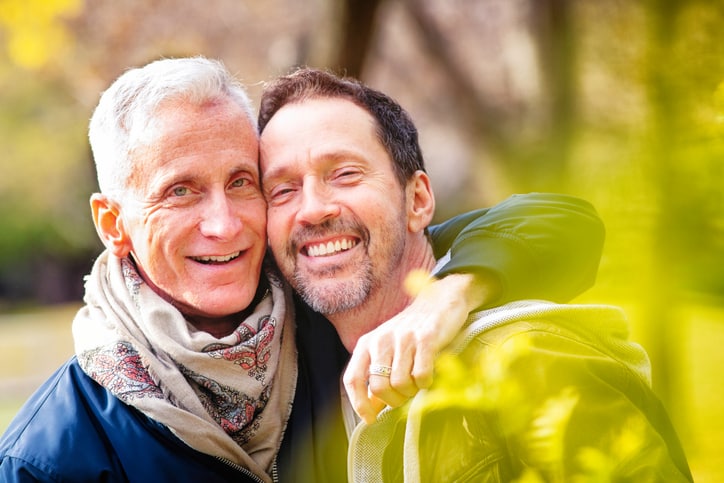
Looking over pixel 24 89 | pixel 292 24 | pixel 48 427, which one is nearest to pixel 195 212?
pixel 48 427

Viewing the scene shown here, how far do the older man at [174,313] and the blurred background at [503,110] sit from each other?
0.76 m

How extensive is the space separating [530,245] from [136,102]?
1375mm

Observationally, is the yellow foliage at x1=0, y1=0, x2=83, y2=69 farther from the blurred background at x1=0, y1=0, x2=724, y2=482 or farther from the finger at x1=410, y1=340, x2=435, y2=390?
the finger at x1=410, y1=340, x2=435, y2=390

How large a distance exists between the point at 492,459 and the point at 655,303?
116 centimetres

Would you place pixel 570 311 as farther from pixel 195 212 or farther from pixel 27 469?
pixel 27 469

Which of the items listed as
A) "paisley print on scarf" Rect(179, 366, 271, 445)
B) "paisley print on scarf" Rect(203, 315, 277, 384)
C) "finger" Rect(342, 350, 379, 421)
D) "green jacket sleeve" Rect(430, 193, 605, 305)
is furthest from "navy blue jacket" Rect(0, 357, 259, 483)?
"green jacket sleeve" Rect(430, 193, 605, 305)

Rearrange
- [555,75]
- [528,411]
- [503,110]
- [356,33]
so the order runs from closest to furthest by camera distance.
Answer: [528,411]
[356,33]
[555,75]
[503,110]

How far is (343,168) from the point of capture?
2930 mm

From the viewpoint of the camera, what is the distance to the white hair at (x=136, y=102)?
2.78m

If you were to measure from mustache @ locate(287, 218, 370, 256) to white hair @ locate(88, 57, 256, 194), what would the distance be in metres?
0.54

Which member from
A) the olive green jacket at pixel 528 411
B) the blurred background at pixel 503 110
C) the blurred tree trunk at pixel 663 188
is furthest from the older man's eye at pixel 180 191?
the blurred tree trunk at pixel 663 188

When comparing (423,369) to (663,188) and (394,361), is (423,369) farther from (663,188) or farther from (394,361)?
(663,188)

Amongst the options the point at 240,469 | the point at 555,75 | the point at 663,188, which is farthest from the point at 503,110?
the point at 663,188

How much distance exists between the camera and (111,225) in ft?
9.61
